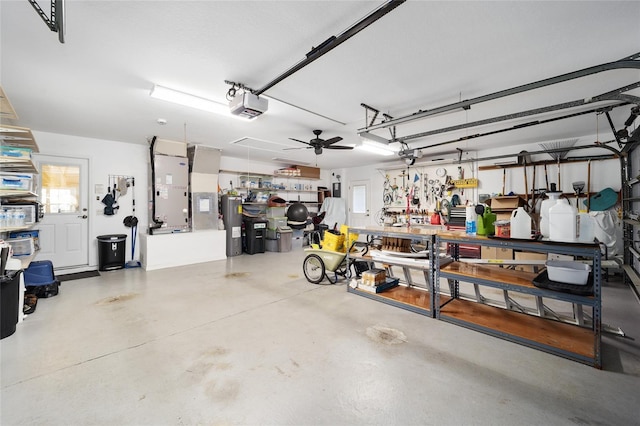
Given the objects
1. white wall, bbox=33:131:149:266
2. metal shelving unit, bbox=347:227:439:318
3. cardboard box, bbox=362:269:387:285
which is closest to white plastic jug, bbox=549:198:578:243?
metal shelving unit, bbox=347:227:439:318

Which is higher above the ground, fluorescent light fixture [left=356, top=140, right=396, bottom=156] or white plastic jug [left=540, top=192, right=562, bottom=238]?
fluorescent light fixture [left=356, top=140, right=396, bottom=156]

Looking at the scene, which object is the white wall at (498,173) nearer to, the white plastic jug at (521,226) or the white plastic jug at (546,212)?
the white plastic jug at (546,212)

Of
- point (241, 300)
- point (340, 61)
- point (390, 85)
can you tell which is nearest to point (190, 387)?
point (241, 300)

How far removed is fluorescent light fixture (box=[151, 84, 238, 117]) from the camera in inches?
115

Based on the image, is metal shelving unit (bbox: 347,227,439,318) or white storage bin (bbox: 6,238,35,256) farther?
white storage bin (bbox: 6,238,35,256)

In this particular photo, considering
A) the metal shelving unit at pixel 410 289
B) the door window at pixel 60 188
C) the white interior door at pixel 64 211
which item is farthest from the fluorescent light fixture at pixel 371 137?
the door window at pixel 60 188

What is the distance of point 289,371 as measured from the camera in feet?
6.63

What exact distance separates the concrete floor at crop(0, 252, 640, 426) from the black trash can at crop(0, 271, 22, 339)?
12 centimetres

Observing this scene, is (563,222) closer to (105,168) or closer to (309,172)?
(309,172)

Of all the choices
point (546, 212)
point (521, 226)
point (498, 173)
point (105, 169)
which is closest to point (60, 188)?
point (105, 169)

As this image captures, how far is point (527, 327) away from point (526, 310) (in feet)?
1.62

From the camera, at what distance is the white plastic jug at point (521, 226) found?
96.0 inches

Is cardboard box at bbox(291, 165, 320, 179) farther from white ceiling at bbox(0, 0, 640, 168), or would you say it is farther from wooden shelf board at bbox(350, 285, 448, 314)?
wooden shelf board at bbox(350, 285, 448, 314)

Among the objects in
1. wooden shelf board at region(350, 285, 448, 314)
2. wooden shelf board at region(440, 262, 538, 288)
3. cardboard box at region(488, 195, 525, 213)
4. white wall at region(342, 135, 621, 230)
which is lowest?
wooden shelf board at region(350, 285, 448, 314)
